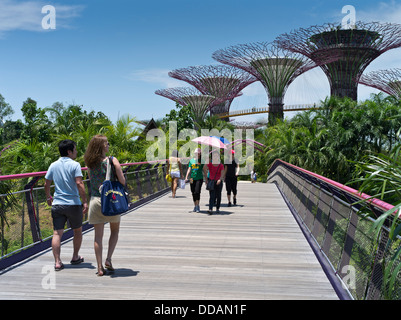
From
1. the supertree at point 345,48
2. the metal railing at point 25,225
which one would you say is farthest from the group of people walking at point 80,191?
the supertree at point 345,48

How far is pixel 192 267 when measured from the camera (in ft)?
19.2

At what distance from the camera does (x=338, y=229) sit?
5.69 m

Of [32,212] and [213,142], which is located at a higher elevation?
[213,142]

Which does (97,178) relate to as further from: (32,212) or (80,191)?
(32,212)

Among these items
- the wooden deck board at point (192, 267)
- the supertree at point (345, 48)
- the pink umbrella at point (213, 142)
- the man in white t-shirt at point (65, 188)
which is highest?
the supertree at point (345, 48)

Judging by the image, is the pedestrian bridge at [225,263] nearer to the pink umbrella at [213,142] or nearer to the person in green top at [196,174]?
the person in green top at [196,174]

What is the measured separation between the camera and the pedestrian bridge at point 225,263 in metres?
4.73

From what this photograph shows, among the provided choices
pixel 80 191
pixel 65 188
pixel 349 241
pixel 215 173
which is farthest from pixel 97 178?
pixel 215 173

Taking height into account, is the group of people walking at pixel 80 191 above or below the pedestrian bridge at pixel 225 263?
above

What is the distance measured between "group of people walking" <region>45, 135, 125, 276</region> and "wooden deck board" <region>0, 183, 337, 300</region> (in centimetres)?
41

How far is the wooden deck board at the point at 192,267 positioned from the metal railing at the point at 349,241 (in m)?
0.19

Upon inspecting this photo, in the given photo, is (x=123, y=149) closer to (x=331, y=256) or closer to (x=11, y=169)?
(x=11, y=169)

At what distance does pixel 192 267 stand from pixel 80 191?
176 centimetres
